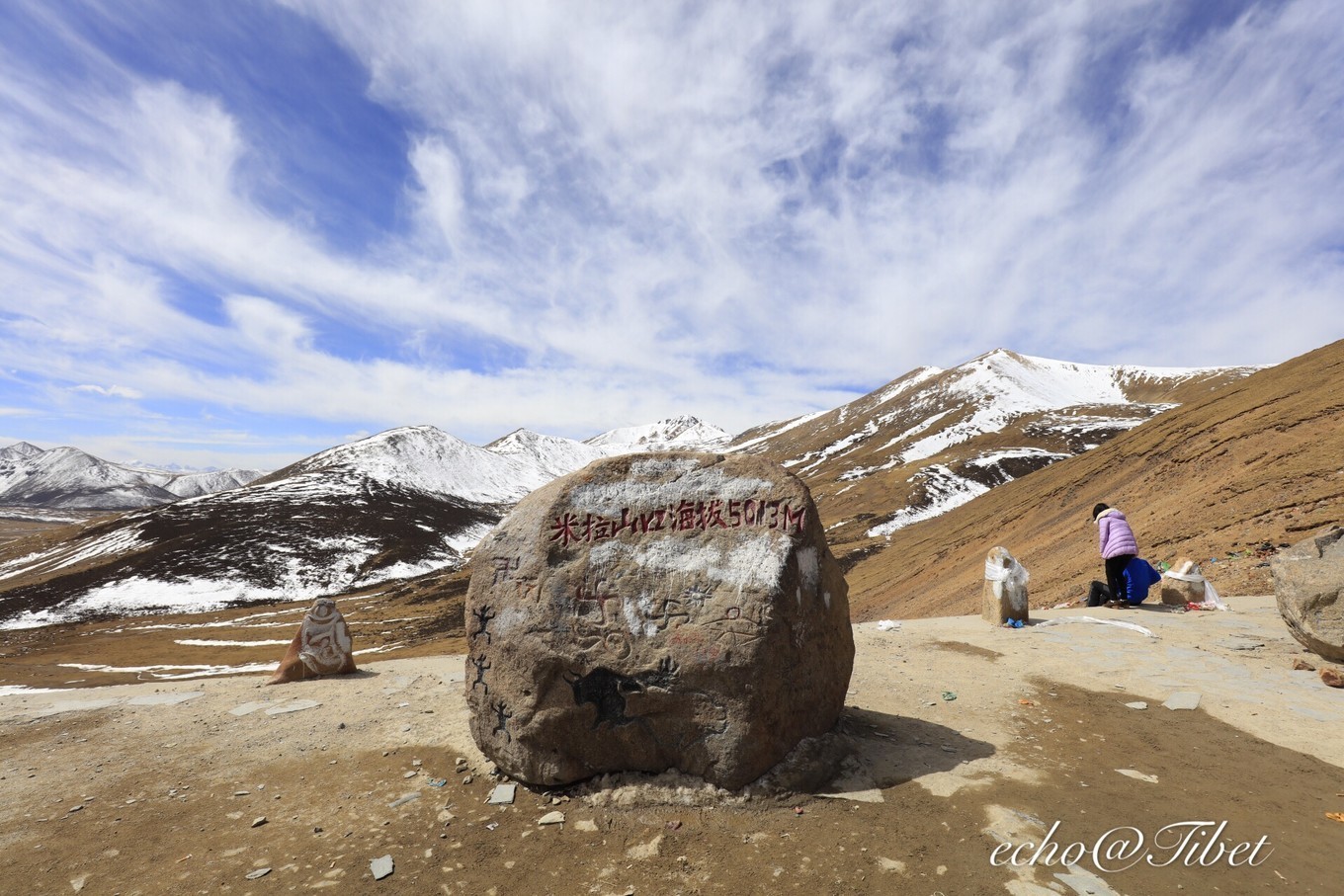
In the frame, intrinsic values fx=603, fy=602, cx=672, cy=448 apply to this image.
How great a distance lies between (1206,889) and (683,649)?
4254 mm

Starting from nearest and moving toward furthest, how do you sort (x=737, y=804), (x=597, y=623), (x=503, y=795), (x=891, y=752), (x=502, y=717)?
Answer: (x=737, y=804)
(x=503, y=795)
(x=597, y=623)
(x=502, y=717)
(x=891, y=752)

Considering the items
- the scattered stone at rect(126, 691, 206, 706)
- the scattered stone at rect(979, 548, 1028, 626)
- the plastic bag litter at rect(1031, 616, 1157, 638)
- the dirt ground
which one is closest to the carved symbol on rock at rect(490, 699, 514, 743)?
the dirt ground

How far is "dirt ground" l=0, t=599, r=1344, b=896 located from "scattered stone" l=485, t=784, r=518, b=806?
8 centimetres

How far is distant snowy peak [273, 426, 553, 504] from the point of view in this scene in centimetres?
10218

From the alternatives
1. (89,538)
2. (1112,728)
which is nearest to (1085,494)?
(1112,728)

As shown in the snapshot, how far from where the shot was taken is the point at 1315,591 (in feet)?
28.3

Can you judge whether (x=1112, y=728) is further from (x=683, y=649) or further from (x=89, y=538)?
(x=89, y=538)

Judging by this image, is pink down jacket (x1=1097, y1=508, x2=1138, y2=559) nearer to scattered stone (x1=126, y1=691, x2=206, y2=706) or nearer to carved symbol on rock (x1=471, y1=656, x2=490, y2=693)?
carved symbol on rock (x1=471, y1=656, x2=490, y2=693)

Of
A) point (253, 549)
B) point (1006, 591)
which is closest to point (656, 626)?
point (1006, 591)

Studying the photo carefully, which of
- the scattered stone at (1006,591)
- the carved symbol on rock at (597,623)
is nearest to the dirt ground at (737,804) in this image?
the carved symbol on rock at (597,623)

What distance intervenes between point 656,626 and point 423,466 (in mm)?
121086

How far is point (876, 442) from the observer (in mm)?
102312

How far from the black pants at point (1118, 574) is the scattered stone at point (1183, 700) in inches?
230

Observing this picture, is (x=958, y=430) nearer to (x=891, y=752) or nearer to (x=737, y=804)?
(x=891, y=752)
